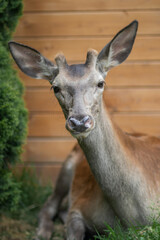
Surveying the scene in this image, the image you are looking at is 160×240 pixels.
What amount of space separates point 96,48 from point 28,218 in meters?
2.42

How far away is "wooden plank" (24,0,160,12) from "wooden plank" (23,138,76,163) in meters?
1.83

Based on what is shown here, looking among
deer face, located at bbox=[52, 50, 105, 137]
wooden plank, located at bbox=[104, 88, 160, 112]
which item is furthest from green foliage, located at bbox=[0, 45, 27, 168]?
wooden plank, located at bbox=[104, 88, 160, 112]

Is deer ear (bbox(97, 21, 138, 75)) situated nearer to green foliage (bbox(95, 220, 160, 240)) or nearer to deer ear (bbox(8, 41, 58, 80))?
deer ear (bbox(8, 41, 58, 80))

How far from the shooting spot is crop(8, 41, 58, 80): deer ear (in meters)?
3.41

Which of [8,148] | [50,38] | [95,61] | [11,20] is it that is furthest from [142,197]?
[50,38]

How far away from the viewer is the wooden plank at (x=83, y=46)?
16.5ft

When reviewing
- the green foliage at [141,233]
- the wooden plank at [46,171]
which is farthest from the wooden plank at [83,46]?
the green foliage at [141,233]

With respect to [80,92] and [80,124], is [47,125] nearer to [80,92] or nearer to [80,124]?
[80,92]

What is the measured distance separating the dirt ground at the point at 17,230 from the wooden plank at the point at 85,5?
281 centimetres

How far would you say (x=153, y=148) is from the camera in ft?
12.1

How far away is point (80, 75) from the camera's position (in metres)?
3.08

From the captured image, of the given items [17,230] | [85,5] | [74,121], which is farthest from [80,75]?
[85,5]

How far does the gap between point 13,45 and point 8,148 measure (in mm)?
1113

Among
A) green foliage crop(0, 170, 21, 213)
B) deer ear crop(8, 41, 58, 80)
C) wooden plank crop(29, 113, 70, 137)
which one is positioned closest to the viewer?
deer ear crop(8, 41, 58, 80)
